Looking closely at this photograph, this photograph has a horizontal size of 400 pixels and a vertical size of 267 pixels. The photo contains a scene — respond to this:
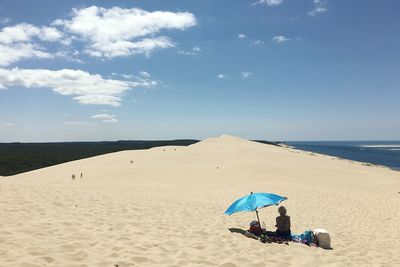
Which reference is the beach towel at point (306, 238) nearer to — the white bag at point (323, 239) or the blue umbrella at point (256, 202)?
the white bag at point (323, 239)

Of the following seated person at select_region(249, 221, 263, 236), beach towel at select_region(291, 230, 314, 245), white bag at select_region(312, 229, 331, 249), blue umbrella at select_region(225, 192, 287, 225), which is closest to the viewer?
white bag at select_region(312, 229, 331, 249)

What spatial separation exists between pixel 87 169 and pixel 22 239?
41.5 m

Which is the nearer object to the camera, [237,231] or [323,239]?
[323,239]

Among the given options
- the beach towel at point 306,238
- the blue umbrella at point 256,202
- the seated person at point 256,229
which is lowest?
the beach towel at point 306,238

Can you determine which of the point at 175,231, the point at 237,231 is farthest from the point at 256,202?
the point at 175,231

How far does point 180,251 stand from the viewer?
9539mm

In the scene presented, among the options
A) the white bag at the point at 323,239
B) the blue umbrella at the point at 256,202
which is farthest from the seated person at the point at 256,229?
the white bag at the point at 323,239

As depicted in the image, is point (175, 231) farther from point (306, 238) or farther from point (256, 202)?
point (306, 238)

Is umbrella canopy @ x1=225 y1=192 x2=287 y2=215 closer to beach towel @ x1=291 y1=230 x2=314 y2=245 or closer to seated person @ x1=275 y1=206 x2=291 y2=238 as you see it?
seated person @ x1=275 y1=206 x2=291 y2=238

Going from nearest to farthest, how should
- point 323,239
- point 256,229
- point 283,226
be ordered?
point 323,239
point 283,226
point 256,229

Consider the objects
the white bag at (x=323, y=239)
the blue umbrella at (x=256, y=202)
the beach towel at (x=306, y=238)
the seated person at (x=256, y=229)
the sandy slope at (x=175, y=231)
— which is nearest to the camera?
the sandy slope at (x=175, y=231)

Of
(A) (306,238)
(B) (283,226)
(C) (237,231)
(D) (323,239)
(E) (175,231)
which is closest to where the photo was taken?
(D) (323,239)

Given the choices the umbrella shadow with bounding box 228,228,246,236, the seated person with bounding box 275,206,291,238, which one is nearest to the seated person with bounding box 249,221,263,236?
the umbrella shadow with bounding box 228,228,246,236

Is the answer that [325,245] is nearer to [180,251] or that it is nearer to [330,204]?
[180,251]
